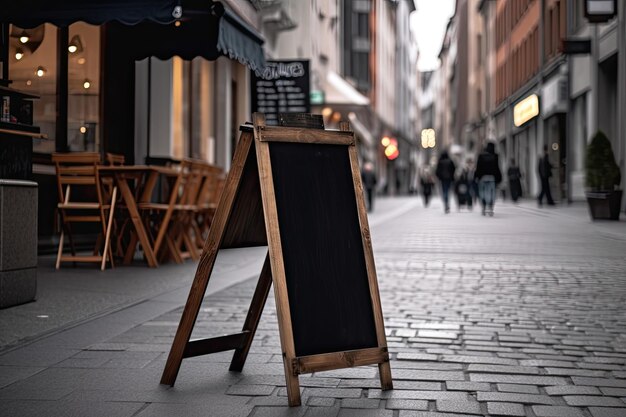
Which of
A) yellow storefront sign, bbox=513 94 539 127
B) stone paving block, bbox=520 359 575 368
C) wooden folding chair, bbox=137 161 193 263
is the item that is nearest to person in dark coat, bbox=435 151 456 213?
yellow storefront sign, bbox=513 94 539 127

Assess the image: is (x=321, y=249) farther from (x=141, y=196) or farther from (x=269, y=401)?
(x=141, y=196)

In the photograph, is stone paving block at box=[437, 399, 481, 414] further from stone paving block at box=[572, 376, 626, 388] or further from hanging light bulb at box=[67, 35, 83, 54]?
hanging light bulb at box=[67, 35, 83, 54]

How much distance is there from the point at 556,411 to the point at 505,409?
0.21 m

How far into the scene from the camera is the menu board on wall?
18.8m

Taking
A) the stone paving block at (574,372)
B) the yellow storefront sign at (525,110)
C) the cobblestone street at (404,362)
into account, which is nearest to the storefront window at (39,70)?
the cobblestone street at (404,362)

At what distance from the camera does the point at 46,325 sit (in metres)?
6.01

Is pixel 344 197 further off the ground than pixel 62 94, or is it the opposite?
pixel 62 94

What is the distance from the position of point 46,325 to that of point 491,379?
3.04 metres

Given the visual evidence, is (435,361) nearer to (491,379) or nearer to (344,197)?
(491,379)

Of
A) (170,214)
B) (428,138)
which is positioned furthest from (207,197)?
(428,138)

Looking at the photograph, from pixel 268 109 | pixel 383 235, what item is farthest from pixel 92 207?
pixel 268 109

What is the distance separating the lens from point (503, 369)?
4750mm

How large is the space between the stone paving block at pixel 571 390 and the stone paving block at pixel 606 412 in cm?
28

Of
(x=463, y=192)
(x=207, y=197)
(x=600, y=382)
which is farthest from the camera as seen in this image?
(x=463, y=192)
